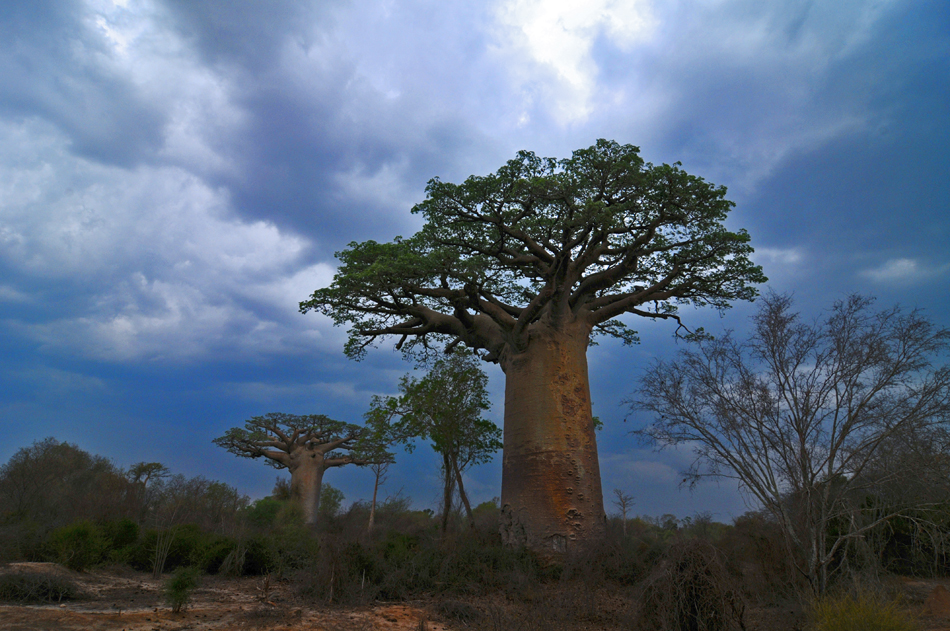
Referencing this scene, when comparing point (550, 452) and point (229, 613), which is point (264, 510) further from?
point (229, 613)

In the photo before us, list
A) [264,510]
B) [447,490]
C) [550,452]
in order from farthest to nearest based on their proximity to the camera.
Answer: [264,510] < [447,490] < [550,452]

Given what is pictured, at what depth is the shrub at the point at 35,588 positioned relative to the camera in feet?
17.4

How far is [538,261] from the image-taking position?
10344mm

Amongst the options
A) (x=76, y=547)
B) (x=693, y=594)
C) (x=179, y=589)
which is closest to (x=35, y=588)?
(x=179, y=589)

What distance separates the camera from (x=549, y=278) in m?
9.91

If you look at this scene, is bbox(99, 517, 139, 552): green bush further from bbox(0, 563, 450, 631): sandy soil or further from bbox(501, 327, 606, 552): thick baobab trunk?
bbox(501, 327, 606, 552): thick baobab trunk

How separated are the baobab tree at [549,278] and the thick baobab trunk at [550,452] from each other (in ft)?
0.07

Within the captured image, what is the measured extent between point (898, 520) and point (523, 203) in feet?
31.2

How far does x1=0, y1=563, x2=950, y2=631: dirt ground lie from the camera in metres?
4.56

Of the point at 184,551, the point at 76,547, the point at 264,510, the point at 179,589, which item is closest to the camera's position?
the point at 179,589

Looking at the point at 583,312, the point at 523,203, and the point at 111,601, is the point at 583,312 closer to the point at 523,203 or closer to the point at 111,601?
the point at 523,203

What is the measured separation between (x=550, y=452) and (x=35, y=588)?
6.89 m

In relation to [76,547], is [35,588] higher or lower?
lower

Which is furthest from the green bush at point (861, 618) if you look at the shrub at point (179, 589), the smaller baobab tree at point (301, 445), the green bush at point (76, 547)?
the smaller baobab tree at point (301, 445)
